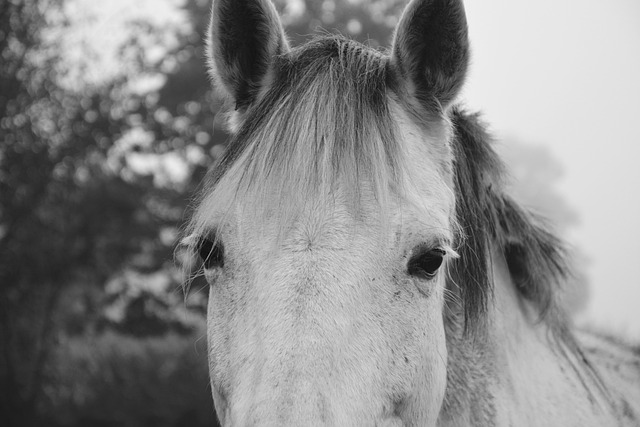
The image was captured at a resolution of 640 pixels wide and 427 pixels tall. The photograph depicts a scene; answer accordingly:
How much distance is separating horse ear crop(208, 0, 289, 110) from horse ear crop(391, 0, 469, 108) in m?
0.61

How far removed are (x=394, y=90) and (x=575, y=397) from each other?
189 centimetres

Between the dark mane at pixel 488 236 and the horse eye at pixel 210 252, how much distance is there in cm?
113

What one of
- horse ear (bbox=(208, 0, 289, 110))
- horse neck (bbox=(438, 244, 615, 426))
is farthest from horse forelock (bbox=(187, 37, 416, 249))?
horse neck (bbox=(438, 244, 615, 426))

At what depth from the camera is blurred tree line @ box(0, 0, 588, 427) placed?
32.2ft

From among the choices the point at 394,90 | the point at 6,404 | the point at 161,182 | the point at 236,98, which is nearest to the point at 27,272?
the point at 6,404

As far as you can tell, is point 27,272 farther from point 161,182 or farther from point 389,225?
point 389,225

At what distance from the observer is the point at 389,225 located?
2.17m

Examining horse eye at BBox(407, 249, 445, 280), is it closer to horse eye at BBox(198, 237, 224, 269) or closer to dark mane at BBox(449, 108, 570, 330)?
dark mane at BBox(449, 108, 570, 330)

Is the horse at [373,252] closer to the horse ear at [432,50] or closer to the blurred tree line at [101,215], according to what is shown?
the horse ear at [432,50]

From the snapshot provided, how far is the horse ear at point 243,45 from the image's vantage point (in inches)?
108

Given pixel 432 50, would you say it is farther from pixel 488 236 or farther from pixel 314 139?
pixel 488 236

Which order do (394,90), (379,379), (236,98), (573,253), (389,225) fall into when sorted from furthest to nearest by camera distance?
(573,253)
(236,98)
(394,90)
(389,225)
(379,379)

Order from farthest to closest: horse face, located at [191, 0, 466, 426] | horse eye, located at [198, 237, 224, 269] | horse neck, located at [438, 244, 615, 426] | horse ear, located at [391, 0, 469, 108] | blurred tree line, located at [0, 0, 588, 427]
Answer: blurred tree line, located at [0, 0, 588, 427] < horse neck, located at [438, 244, 615, 426] < horse ear, located at [391, 0, 469, 108] < horse eye, located at [198, 237, 224, 269] < horse face, located at [191, 0, 466, 426]

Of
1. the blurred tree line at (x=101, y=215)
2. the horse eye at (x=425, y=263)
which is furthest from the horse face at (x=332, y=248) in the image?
the blurred tree line at (x=101, y=215)
